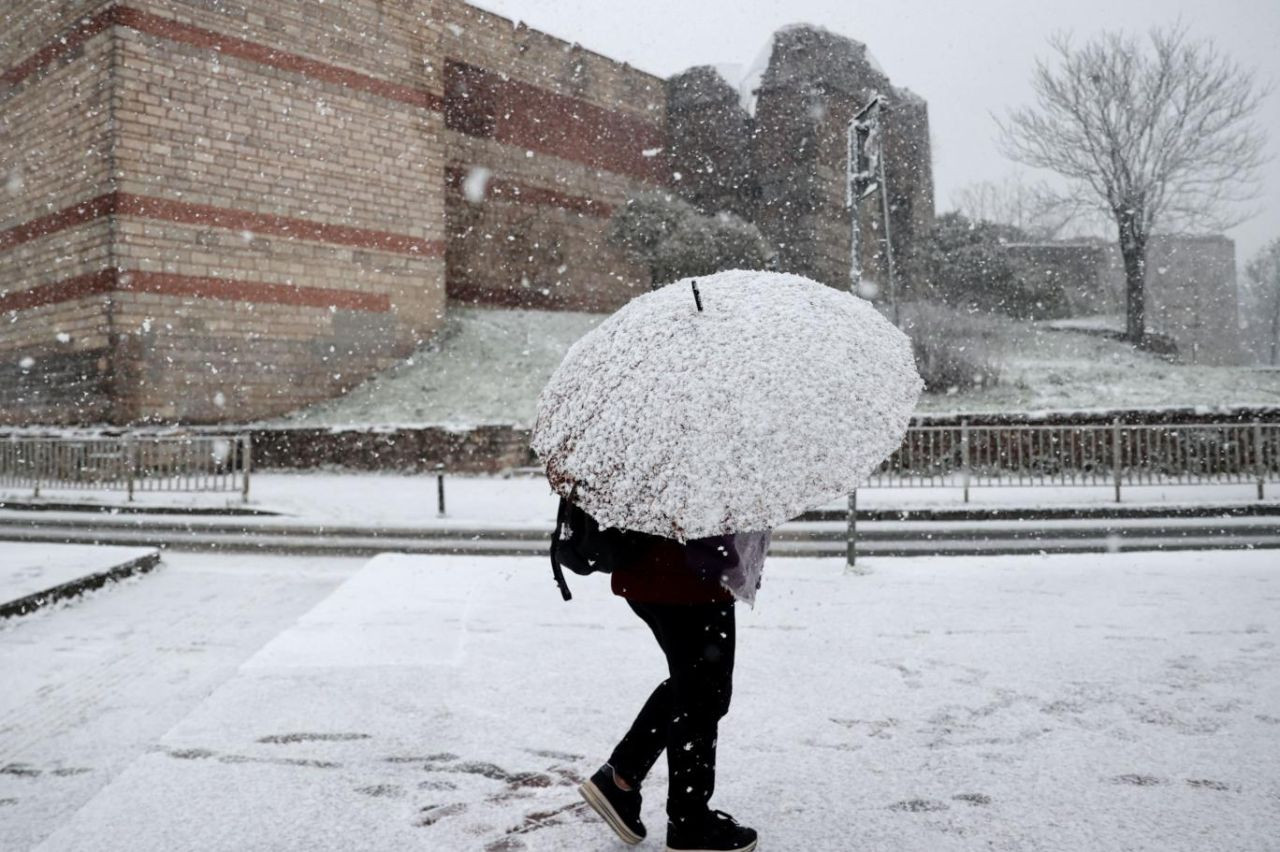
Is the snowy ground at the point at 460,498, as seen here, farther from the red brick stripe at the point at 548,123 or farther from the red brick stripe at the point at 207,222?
the red brick stripe at the point at 548,123

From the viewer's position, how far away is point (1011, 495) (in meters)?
13.3

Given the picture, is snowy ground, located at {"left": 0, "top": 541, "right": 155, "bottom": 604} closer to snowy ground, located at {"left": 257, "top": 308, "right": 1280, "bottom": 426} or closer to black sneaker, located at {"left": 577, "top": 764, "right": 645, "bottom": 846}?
black sneaker, located at {"left": 577, "top": 764, "right": 645, "bottom": 846}

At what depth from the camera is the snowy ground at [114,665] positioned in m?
3.37

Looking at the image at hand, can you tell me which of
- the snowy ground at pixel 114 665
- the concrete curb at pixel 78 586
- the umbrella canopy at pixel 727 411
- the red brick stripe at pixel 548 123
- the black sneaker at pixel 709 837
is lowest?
the snowy ground at pixel 114 665

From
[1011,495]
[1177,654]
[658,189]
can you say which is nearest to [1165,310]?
[658,189]

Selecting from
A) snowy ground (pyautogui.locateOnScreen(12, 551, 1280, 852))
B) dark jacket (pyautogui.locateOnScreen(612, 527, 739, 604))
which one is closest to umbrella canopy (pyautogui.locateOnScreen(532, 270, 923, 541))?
dark jacket (pyautogui.locateOnScreen(612, 527, 739, 604))

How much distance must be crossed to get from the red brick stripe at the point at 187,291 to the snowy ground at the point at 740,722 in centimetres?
1246

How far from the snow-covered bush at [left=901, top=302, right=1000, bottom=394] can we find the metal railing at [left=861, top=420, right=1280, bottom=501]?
14.5 ft

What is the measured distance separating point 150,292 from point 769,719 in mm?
16801

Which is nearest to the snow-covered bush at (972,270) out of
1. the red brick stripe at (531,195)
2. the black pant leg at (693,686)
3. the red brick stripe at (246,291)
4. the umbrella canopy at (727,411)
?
the red brick stripe at (531,195)

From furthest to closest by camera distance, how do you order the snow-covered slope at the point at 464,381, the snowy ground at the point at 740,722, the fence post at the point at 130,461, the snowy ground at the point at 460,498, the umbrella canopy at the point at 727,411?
the snow-covered slope at the point at 464,381, the fence post at the point at 130,461, the snowy ground at the point at 460,498, the snowy ground at the point at 740,722, the umbrella canopy at the point at 727,411

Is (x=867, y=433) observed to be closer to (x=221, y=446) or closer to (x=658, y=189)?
(x=221, y=446)

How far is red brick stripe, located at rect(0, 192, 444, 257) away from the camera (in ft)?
55.8

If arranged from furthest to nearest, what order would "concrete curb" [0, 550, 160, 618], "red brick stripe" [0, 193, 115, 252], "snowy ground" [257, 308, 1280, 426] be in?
"snowy ground" [257, 308, 1280, 426], "red brick stripe" [0, 193, 115, 252], "concrete curb" [0, 550, 160, 618]
